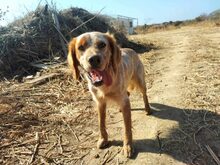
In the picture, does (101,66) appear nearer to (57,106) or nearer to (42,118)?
(42,118)

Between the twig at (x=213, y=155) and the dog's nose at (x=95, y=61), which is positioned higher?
the dog's nose at (x=95, y=61)

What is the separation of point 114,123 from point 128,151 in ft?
4.07

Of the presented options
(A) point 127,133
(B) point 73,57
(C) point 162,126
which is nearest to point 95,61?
(B) point 73,57

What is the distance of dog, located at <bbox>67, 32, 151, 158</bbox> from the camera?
4.46 metres

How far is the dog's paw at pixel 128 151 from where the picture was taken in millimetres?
4750

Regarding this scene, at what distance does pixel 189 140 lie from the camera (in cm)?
507

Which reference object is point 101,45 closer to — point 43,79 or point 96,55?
point 96,55

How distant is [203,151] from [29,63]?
6927 mm

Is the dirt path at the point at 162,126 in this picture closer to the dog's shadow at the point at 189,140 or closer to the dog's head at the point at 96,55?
the dog's shadow at the point at 189,140

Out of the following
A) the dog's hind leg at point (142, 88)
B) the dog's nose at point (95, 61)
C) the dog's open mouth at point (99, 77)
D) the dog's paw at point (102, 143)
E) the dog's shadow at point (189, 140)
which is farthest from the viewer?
the dog's hind leg at point (142, 88)

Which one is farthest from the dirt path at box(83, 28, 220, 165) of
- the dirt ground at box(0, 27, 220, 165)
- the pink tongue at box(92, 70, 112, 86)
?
the pink tongue at box(92, 70, 112, 86)

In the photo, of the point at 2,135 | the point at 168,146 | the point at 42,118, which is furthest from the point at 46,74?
the point at 168,146

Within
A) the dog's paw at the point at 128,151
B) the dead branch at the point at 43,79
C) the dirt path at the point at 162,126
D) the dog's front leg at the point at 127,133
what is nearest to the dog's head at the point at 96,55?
the dog's front leg at the point at 127,133

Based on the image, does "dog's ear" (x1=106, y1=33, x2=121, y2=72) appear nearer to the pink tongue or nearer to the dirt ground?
the pink tongue
